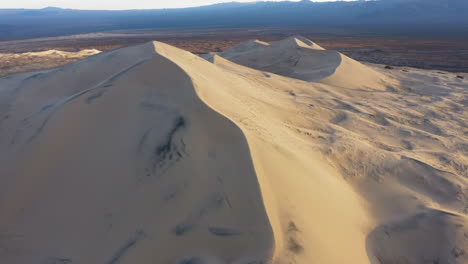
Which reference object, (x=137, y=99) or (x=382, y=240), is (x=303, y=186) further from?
(x=137, y=99)

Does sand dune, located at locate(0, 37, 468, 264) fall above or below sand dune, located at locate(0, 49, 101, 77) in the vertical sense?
above

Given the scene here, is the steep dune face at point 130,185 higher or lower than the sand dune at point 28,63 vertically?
higher

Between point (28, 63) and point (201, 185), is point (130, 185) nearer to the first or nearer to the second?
point (201, 185)

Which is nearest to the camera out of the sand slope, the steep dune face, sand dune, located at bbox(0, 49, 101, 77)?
the steep dune face

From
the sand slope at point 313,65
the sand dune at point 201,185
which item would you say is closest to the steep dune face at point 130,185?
the sand dune at point 201,185

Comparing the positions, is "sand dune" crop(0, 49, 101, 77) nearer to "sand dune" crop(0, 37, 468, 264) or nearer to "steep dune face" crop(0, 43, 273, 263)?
"sand dune" crop(0, 37, 468, 264)

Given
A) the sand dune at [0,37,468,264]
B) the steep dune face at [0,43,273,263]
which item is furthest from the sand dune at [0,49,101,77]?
the steep dune face at [0,43,273,263]

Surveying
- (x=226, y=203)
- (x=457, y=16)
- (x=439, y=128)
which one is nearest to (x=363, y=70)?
(x=439, y=128)

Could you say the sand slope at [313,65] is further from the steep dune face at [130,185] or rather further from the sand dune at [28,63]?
the sand dune at [28,63]
